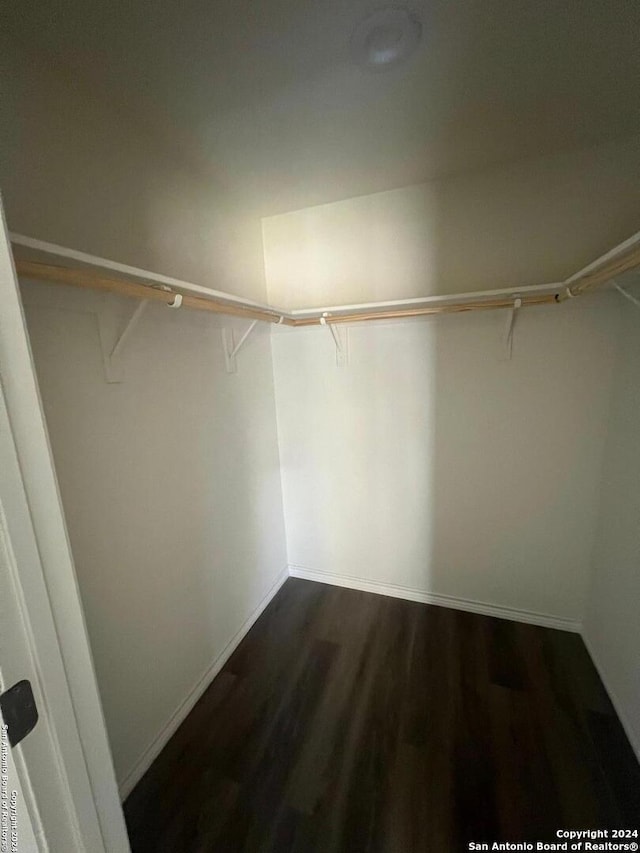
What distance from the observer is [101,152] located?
3.99ft

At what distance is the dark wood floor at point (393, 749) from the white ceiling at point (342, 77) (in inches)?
98.0

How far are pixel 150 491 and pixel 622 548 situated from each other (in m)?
2.08

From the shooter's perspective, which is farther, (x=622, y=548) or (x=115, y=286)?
(x=622, y=548)

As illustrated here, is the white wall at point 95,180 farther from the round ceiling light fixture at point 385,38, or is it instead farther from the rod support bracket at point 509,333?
the rod support bracket at point 509,333

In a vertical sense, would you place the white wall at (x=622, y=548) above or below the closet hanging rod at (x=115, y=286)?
below

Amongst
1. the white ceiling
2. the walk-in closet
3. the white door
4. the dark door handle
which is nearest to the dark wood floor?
the walk-in closet

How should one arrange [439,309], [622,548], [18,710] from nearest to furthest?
[18,710] < [622,548] < [439,309]

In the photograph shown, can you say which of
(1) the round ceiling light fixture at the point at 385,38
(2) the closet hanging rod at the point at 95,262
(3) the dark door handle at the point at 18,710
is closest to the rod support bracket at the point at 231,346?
(2) the closet hanging rod at the point at 95,262

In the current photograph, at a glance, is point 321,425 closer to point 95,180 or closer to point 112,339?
point 112,339

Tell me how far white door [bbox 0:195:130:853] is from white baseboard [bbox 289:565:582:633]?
1.93 m

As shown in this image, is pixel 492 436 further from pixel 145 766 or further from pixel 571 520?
pixel 145 766

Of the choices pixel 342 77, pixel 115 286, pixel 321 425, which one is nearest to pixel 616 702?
pixel 321 425

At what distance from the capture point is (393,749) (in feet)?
4.75

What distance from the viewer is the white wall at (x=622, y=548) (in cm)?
146
